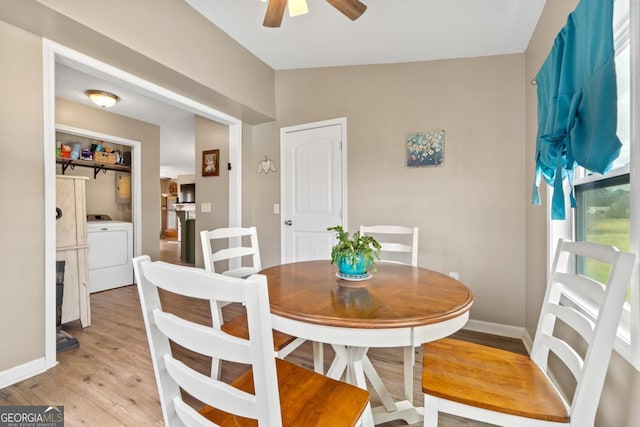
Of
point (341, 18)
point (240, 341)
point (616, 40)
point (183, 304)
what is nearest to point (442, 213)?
point (616, 40)

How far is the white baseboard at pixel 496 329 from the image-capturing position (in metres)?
2.47

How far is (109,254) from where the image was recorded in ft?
13.1

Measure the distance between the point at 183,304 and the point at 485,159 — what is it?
3511 mm

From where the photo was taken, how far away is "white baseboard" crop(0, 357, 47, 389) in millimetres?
1792

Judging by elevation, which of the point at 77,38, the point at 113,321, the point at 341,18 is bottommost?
the point at 113,321

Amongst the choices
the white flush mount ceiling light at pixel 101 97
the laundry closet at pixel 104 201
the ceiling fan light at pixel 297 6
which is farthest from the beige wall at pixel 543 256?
the laundry closet at pixel 104 201

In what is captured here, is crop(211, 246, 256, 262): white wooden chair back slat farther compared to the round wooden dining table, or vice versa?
crop(211, 246, 256, 262): white wooden chair back slat

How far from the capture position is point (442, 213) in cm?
271

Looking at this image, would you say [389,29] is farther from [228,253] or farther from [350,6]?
[228,253]

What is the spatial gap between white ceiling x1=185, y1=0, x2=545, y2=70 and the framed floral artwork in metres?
0.71

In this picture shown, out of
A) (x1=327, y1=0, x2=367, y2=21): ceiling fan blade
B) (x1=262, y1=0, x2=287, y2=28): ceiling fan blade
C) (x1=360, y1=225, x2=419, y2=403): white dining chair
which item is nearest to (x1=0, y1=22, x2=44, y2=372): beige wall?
(x1=262, y1=0, x2=287, y2=28): ceiling fan blade

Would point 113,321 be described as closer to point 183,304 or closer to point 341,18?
point 183,304

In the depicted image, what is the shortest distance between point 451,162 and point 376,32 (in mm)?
1310

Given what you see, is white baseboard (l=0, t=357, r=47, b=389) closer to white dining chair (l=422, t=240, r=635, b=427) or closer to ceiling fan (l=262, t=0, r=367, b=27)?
white dining chair (l=422, t=240, r=635, b=427)
